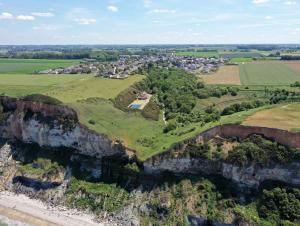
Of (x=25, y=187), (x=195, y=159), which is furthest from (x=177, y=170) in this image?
(x=25, y=187)

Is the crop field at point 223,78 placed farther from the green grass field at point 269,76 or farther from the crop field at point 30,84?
the crop field at point 30,84

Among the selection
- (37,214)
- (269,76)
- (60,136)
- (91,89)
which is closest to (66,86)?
(91,89)

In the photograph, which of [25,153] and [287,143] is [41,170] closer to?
[25,153]

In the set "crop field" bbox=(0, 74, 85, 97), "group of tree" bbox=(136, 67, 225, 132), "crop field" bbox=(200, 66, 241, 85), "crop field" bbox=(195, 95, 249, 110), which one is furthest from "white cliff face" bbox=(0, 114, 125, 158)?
"crop field" bbox=(200, 66, 241, 85)

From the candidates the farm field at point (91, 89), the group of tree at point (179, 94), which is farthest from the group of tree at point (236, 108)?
the farm field at point (91, 89)

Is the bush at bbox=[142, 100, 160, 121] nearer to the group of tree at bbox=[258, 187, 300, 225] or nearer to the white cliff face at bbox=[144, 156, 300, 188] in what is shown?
the white cliff face at bbox=[144, 156, 300, 188]

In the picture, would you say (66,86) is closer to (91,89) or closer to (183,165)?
(91,89)
